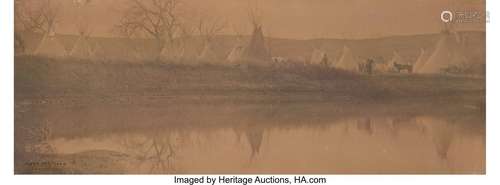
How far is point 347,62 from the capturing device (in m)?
2.64

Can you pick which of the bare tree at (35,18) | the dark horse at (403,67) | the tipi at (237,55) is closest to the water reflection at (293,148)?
the dark horse at (403,67)

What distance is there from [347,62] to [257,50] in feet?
1.78

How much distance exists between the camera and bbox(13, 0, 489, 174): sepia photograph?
260 centimetres

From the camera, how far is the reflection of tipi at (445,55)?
103 inches

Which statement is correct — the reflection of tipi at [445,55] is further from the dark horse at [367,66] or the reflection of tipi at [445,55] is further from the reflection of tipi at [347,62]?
the reflection of tipi at [347,62]

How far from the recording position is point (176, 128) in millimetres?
2604

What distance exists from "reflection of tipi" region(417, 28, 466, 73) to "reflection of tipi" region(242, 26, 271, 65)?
921 mm

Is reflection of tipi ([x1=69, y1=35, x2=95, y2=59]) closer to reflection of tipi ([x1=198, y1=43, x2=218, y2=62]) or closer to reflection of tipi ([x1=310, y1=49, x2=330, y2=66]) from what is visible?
reflection of tipi ([x1=198, y1=43, x2=218, y2=62])

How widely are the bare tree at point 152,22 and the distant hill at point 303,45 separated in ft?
0.18

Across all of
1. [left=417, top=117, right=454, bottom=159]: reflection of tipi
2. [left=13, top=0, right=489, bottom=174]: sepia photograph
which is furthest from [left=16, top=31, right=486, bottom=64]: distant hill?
[left=417, top=117, right=454, bottom=159]: reflection of tipi

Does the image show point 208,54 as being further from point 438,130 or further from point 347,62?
point 438,130

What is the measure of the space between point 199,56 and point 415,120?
1.33 m

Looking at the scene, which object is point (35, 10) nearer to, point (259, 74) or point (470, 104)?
point (259, 74)
